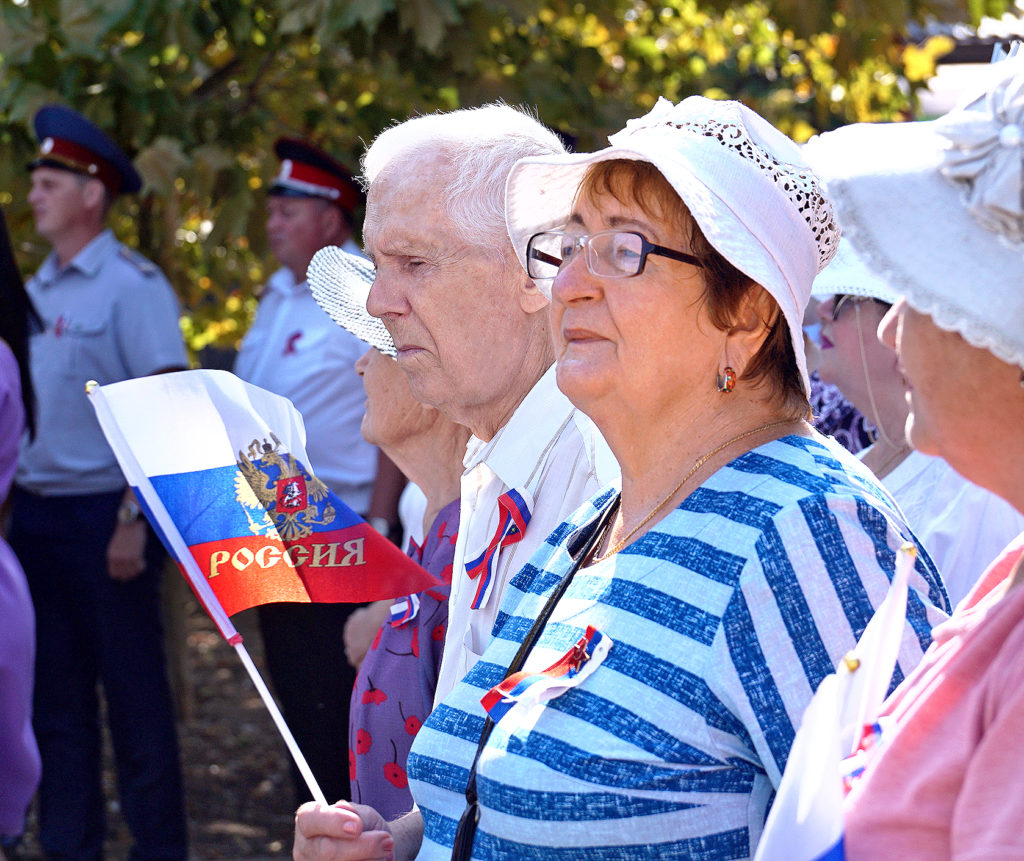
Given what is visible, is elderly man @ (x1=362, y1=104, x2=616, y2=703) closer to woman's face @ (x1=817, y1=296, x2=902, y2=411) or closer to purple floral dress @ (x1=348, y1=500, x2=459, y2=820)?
purple floral dress @ (x1=348, y1=500, x2=459, y2=820)

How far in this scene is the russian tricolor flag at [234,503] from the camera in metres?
2.28

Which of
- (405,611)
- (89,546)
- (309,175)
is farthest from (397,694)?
(309,175)

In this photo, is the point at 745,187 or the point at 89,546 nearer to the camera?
the point at 745,187

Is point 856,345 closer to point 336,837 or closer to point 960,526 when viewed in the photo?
point 960,526

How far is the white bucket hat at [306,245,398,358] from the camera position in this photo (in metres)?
2.96

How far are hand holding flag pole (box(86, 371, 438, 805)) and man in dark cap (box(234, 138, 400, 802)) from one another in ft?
5.94

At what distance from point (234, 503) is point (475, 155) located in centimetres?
79

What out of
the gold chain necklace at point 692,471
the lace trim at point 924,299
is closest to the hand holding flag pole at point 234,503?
the gold chain necklace at point 692,471

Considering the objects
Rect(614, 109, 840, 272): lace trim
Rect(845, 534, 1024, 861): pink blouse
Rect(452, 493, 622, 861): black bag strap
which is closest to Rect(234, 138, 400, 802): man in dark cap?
Rect(452, 493, 622, 861): black bag strap

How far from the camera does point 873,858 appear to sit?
115 cm

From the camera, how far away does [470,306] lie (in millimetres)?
2338

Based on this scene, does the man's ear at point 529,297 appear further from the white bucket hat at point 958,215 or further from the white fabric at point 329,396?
the white fabric at point 329,396

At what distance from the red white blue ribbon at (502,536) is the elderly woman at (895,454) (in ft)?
3.18

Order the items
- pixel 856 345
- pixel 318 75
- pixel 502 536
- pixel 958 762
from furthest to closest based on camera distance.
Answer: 1. pixel 318 75
2. pixel 856 345
3. pixel 502 536
4. pixel 958 762
